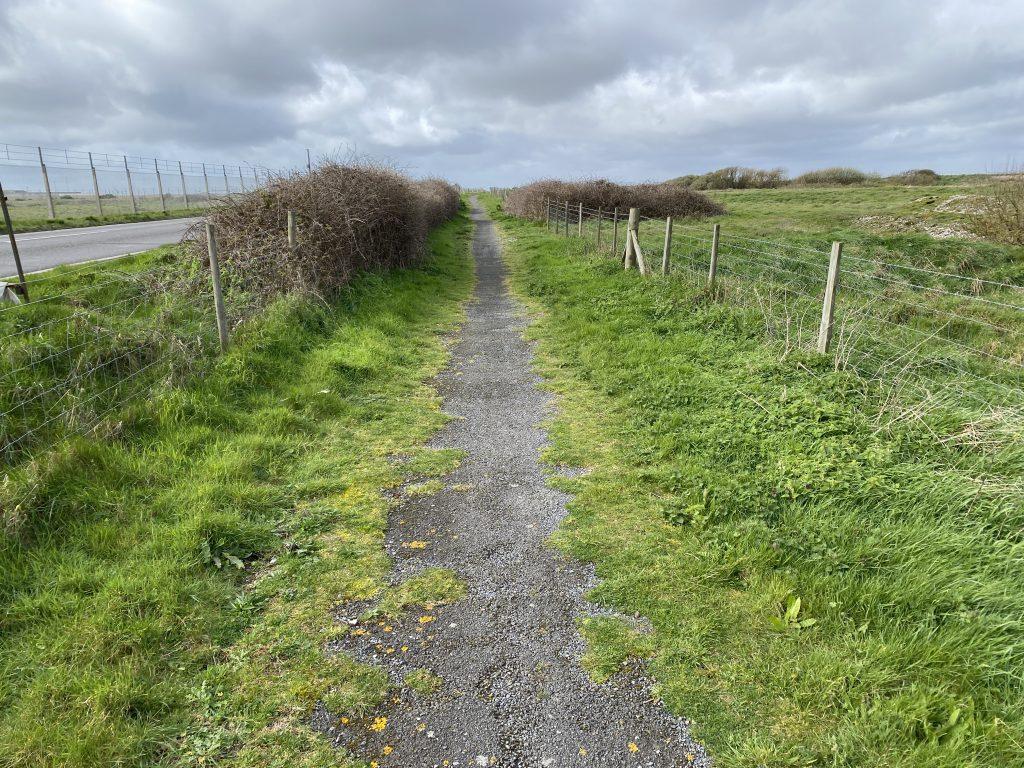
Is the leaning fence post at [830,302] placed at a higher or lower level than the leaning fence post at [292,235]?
lower

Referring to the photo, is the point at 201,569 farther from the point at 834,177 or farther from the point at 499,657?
the point at 834,177

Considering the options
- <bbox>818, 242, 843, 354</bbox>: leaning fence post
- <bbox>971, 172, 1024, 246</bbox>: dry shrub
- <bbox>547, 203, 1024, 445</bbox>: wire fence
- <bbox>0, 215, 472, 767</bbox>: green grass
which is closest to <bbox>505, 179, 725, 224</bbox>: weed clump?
<bbox>971, 172, 1024, 246</bbox>: dry shrub

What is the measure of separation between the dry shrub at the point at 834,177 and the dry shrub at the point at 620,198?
20.0 meters

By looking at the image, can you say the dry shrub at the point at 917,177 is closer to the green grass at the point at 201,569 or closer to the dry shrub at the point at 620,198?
the dry shrub at the point at 620,198

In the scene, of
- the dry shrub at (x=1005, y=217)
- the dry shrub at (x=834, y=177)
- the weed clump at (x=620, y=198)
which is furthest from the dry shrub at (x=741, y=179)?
the dry shrub at (x=1005, y=217)

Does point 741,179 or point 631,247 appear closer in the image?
point 631,247

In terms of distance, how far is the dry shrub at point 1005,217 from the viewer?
15.1m

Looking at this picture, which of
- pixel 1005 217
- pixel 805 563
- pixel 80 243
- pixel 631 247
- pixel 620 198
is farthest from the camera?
pixel 620 198

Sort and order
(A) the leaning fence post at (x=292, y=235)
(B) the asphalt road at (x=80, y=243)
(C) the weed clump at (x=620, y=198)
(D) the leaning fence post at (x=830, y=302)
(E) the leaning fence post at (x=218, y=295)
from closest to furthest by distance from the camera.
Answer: (D) the leaning fence post at (x=830, y=302)
(E) the leaning fence post at (x=218, y=295)
(A) the leaning fence post at (x=292, y=235)
(B) the asphalt road at (x=80, y=243)
(C) the weed clump at (x=620, y=198)

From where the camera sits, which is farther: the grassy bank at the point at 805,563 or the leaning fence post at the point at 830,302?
the leaning fence post at the point at 830,302

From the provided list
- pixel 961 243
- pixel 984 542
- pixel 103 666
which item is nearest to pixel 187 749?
pixel 103 666

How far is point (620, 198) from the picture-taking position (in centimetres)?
2872

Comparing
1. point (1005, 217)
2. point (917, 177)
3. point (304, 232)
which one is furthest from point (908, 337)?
point (917, 177)

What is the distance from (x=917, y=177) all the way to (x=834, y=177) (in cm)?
553
